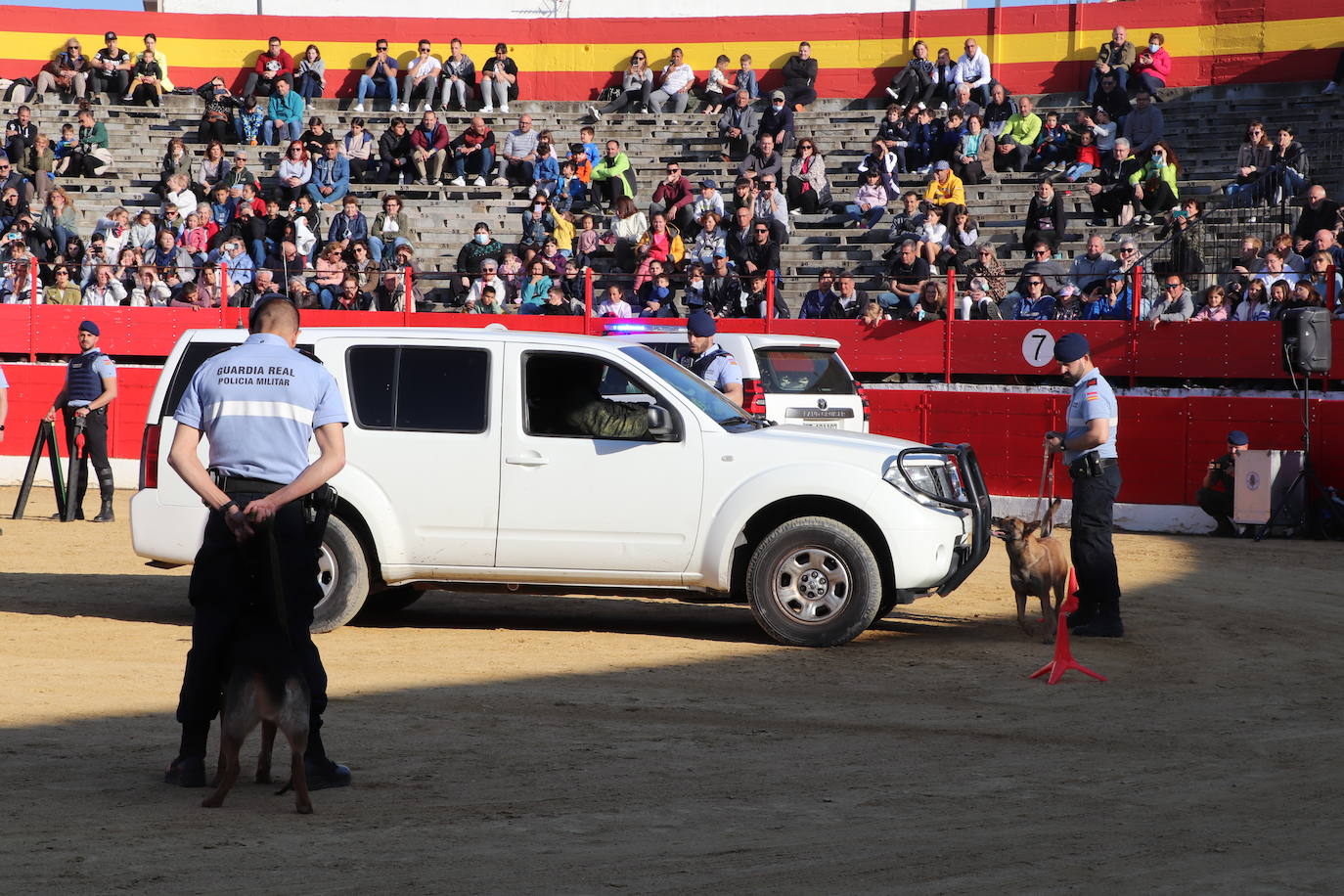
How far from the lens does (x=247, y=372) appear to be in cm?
631

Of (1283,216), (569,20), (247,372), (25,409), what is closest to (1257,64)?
(1283,216)

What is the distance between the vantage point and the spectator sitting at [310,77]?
3119 centimetres

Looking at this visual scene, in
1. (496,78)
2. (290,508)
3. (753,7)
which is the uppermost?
(753,7)

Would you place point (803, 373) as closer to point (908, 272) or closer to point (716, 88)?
point (908, 272)

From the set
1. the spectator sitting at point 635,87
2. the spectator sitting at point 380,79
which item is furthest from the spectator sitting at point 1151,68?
the spectator sitting at point 380,79

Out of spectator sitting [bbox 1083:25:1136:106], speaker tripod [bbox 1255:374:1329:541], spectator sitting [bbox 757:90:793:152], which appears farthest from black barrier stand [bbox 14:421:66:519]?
spectator sitting [bbox 1083:25:1136:106]

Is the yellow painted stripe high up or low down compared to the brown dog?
up

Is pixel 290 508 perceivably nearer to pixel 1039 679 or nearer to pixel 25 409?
pixel 1039 679

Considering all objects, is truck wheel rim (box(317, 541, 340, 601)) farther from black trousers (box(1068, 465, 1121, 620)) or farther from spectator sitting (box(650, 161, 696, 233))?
spectator sitting (box(650, 161, 696, 233))

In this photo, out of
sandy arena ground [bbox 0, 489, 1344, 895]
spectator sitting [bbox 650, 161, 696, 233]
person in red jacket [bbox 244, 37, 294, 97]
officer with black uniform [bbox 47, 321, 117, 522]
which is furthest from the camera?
person in red jacket [bbox 244, 37, 294, 97]

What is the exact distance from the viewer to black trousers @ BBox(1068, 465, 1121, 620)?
10469 mm

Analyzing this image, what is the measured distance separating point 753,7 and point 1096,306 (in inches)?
719

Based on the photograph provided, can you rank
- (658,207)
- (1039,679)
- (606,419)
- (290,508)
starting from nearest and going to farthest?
1. (290,508)
2. (1039,679)
3. (606,419)
4. (658,207)

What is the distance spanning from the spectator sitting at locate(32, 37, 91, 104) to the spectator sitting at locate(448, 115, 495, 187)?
792 cm
